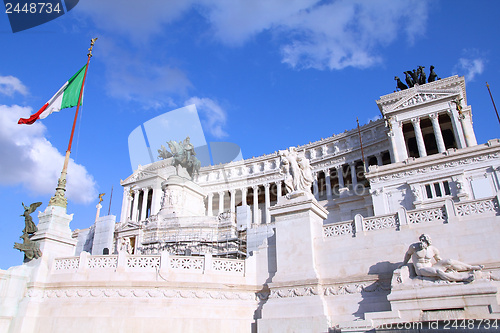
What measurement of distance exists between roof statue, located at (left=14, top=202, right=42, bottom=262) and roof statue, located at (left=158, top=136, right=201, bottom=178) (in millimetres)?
19188

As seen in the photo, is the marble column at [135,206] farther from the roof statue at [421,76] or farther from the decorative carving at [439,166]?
the roof statue at [421,76]

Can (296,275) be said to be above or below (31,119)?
below

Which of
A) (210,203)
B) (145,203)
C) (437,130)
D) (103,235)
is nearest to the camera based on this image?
(103,235)

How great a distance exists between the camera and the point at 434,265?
39.9ft

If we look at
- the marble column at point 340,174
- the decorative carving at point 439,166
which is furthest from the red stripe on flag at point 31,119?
the marble column at point 340,174

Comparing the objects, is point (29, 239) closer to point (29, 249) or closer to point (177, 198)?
point (29, 249)

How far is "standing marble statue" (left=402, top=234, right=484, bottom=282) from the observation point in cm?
1155

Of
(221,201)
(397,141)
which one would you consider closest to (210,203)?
(221,201)

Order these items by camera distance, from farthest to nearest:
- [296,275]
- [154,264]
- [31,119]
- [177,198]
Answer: [177,198] → [31,119] → [154,264] → [296,275]

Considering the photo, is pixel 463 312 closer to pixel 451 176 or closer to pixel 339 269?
pixel 339 269

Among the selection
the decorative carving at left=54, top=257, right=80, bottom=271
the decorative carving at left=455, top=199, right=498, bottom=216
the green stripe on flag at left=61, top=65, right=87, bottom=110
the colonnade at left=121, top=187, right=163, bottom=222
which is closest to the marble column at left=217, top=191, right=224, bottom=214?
the colonnade at left=121, top=187, right=163, bottom=222

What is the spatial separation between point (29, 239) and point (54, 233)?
1058 mm

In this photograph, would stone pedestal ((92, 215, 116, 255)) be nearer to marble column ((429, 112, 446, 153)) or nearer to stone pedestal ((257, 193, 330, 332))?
stone pedestal ((257, 193, 330, 332))

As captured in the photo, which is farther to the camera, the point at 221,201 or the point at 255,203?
the point at 221,201
